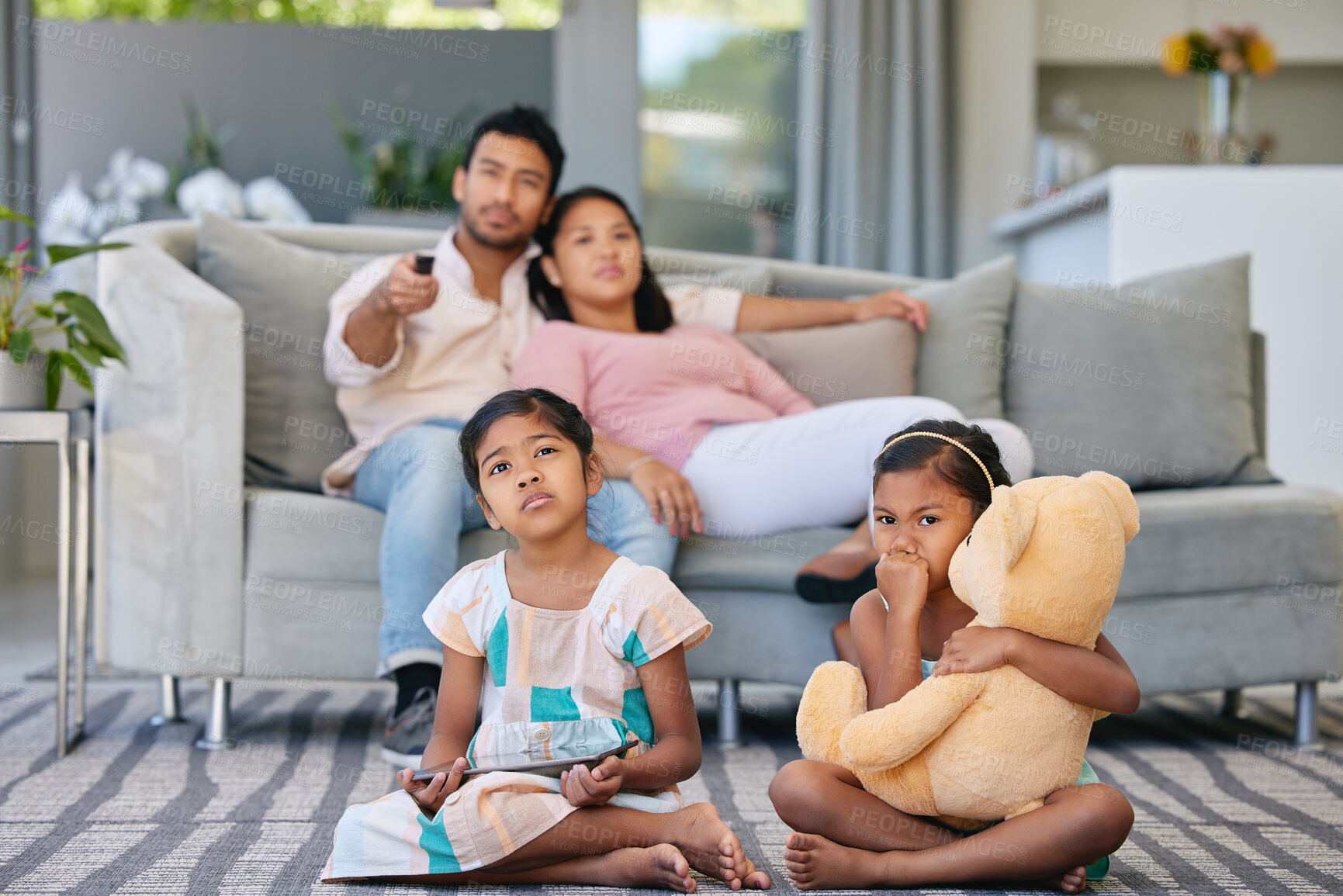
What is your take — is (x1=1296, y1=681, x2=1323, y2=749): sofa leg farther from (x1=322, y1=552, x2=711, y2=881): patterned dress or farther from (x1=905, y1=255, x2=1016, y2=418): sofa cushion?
(x1=322, y1=552, x2=711, y2=881): patterned dress

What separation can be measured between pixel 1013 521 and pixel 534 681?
477 millimetres

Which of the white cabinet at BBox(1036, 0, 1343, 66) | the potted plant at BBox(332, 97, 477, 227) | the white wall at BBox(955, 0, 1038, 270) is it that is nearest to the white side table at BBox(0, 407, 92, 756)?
the potted plant at BBox(332, 97, 477, 227)

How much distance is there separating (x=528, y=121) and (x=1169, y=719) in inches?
60.0

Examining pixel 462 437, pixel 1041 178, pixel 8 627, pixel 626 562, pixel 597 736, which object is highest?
pixel 1041 178

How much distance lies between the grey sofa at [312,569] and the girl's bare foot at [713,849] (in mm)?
636

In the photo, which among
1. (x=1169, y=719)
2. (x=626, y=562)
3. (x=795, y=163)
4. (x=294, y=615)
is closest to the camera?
(x=626, y=562)

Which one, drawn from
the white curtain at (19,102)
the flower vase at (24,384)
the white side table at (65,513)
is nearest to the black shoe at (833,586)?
the white side table at (65,513)

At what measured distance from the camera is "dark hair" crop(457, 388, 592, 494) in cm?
115

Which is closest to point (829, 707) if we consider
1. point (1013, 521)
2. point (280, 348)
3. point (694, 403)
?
point (1013, 521)

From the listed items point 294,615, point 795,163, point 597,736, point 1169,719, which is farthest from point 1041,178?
point 597,736

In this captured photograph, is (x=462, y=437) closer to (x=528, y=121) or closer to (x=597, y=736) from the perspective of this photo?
(x=597, y=736)

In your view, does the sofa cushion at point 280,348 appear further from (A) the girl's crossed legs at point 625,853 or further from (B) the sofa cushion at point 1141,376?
(B) the sofa cushion at point 1141,376

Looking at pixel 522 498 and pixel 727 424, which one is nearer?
pixel 522 498

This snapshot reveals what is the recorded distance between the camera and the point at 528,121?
2.04m
